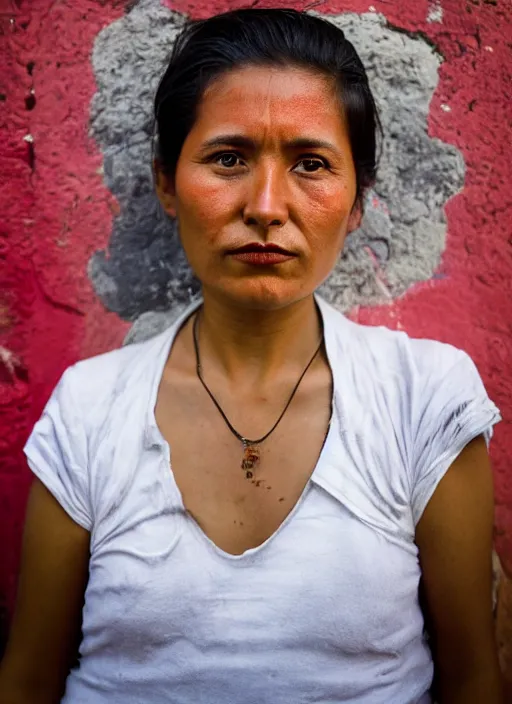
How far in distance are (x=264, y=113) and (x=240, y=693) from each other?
110 centimetres

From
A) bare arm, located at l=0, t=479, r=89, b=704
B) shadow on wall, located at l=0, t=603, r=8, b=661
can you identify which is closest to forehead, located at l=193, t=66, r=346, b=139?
bare arm, located at l=0, t=479, r=89, b=704

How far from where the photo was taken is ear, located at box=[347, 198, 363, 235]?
1.57 metres

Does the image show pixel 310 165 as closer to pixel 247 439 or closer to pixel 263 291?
pixel 263 291

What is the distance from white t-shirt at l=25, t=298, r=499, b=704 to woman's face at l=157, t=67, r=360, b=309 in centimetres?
27

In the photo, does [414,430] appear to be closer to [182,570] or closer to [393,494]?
[393,494]

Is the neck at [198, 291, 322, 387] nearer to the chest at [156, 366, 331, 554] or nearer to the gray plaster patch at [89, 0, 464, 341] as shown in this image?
the chest at [156, 366, 331, 554]

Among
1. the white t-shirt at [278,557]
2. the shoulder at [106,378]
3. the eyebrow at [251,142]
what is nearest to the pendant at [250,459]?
the white t-shirt at [278,557]

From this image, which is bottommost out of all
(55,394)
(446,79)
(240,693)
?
(240,693)

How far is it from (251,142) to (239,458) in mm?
638

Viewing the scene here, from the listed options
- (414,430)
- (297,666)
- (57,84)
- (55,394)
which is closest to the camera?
(297,666)

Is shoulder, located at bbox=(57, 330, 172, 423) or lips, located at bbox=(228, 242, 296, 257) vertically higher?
lips, located at bbox=(228, 242, 296, 257)

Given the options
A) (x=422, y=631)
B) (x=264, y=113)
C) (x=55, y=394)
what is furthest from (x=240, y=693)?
(x=264, y=113)

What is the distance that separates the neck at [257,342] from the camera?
1522mm

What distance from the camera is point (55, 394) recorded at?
155 cm
